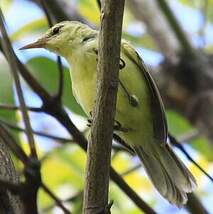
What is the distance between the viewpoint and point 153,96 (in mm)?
3141

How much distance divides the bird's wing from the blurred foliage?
1.18ft

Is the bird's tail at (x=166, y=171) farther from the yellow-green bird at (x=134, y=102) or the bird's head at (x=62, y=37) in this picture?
the bird's head at (x=62, y=37)

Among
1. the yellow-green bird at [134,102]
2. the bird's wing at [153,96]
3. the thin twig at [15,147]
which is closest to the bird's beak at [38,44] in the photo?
the yellow-green bird at [134,102]

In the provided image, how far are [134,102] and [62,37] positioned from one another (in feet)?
1.95

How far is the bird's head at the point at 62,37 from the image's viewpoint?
3.34 meters

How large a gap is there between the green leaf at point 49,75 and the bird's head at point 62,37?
0.35 feet

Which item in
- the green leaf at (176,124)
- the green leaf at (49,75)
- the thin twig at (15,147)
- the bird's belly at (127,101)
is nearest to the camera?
the thin twig at (15,147)

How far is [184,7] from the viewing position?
482cm

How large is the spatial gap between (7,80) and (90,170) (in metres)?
1.33

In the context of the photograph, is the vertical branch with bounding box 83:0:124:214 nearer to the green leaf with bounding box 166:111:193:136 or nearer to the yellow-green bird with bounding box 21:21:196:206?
the yellow-green bird with bounding box 21:21:196:206

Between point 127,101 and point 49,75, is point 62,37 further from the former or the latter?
point 127,101

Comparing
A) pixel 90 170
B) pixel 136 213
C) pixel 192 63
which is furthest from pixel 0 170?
pixel 192 63

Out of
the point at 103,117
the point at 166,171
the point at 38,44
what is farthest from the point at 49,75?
the point at 103,117

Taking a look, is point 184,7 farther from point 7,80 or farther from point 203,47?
point 7,80
